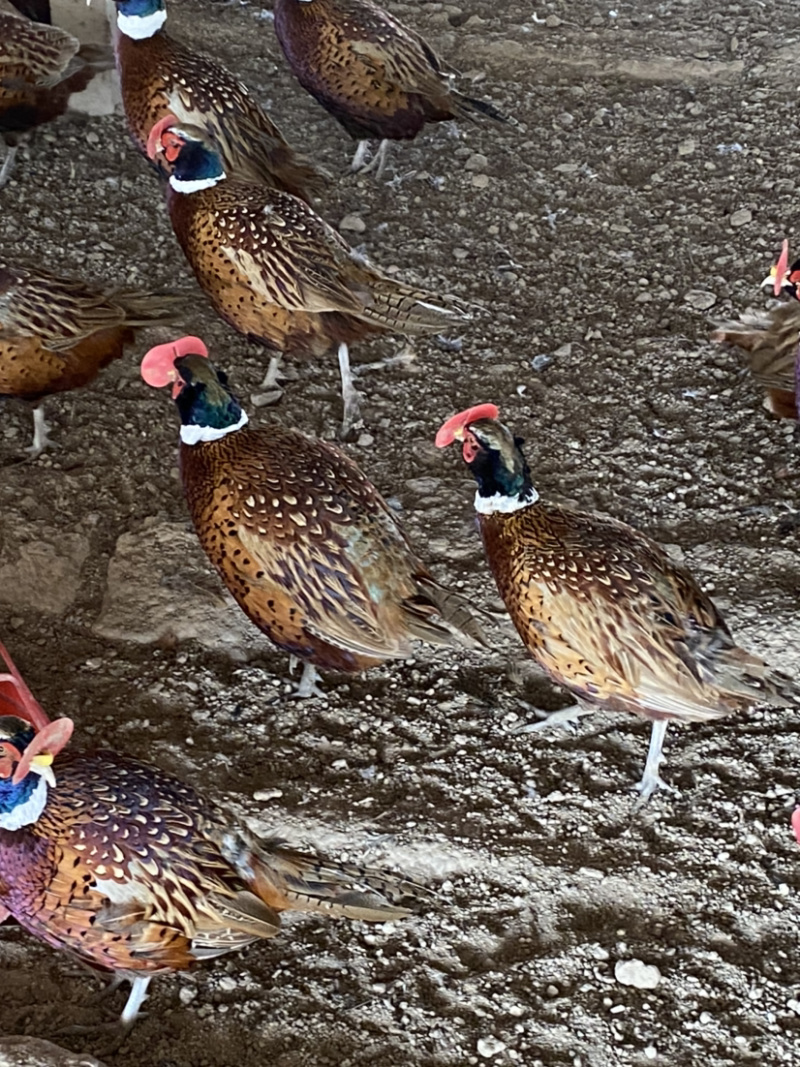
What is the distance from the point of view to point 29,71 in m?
4.17

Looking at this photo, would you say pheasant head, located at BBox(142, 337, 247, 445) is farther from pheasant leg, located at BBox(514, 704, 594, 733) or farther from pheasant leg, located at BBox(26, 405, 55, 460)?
pheasant leg, located at BBox(514, 704, 594, 733)

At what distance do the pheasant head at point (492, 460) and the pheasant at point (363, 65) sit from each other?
1846mm

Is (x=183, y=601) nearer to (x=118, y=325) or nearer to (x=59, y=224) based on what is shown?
(x=118, y=325)

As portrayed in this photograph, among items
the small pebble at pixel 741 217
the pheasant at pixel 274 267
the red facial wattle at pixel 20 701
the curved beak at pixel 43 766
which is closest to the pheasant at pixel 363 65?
the pheasant at pixel 274 267

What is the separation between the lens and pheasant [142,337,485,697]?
2691 millimetres

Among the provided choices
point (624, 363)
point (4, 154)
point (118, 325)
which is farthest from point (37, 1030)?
point (4, 154)

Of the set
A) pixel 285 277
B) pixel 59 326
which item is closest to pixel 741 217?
pixel 285 277

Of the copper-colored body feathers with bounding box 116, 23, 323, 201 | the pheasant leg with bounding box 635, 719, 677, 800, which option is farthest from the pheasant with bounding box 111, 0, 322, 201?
the pheasant leg with bounding box 635, 719, 677, 800

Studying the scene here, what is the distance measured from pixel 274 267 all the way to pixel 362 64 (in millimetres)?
1241

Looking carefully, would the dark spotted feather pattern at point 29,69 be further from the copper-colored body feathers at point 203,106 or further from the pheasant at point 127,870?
the pheasant at point 127,870

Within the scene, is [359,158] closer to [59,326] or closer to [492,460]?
[59,326]

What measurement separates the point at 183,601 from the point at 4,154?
2.22 m

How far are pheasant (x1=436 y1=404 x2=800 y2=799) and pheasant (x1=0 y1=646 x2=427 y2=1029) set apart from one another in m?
0.71

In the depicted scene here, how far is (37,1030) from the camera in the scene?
7.53 feet
